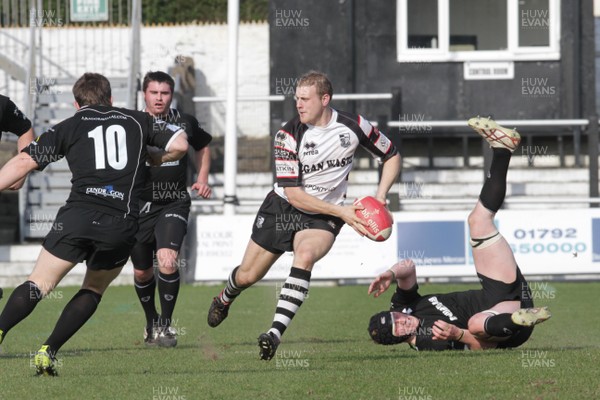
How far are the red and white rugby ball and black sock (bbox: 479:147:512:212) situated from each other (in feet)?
2.96

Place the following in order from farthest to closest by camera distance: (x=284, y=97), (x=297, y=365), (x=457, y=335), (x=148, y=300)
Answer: (x=284, y=97)
(x=148, y=300)
(x=457, y=335)
(x=297, y=365)

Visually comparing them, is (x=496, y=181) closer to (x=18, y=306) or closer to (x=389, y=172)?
(x=389, y=172)

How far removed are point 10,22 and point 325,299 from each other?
1297 cm

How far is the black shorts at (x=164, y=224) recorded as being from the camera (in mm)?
10000

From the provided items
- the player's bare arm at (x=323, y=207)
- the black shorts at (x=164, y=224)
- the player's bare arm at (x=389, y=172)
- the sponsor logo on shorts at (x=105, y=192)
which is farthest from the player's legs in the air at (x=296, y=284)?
the black shorts at (x=164, y=224)

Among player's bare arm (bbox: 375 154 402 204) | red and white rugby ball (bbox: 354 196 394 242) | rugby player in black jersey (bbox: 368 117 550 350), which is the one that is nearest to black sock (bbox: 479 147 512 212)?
rugby player in black jersey (bbox: 368 117 550 350)

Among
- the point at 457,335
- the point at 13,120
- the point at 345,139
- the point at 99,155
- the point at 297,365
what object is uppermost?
the point at 13,120

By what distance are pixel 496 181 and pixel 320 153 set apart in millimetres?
1389

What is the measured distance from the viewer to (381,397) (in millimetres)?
Answer: 6512

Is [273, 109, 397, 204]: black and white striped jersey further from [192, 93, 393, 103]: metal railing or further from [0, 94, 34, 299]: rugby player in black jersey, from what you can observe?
[192, 93, 393, 103]: metal railing

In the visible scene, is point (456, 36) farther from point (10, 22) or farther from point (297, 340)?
point (297, 340)

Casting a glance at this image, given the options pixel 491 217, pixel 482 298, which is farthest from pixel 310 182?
pixel 482 298

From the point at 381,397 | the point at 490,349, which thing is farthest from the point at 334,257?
the point at 381,397

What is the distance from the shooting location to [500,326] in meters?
8.33
